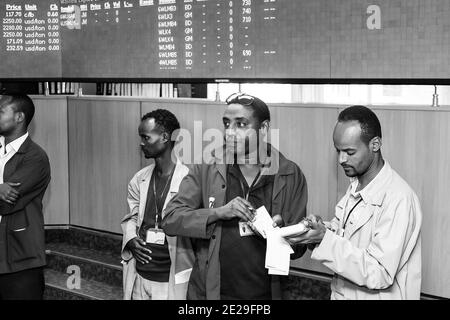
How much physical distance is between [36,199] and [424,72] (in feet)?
7.49

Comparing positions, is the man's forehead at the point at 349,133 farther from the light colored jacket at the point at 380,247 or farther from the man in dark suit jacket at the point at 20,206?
the man in dark suit jacket at the point at 20,206

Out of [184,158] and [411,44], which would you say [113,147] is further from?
[411,44]

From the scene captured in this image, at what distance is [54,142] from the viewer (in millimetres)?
5793

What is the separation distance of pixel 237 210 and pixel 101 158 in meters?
2.81

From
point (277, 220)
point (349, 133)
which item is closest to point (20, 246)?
point (277, 220)

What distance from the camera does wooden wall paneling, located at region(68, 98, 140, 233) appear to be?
17.8ft

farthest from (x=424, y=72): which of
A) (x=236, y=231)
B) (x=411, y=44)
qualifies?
(x=236, y=231)

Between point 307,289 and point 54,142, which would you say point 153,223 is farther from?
point 54,142

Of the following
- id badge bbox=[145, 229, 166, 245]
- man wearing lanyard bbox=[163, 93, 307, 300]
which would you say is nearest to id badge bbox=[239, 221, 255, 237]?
man wearing lanyard bbox=[163, 93, 307, 300]

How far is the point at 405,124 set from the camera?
3.93 m

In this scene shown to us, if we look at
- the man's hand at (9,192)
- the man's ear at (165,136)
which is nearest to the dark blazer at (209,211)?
the man's ear at (165,136)

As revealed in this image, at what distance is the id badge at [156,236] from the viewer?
392 centimetres
